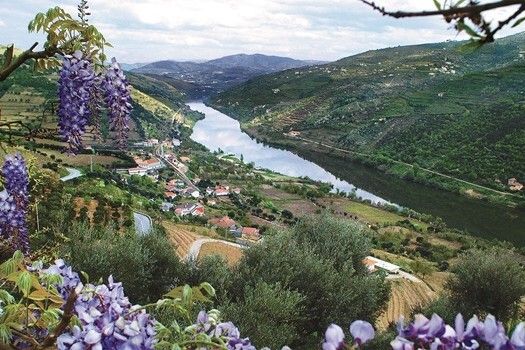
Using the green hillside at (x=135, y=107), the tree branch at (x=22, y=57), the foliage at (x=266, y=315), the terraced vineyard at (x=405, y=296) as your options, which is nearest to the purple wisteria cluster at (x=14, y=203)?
the tree branch at (x=22, y=57)

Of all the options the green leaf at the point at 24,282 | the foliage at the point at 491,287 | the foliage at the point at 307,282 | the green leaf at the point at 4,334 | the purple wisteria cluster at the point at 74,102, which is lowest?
the foliage at the point at 491,287

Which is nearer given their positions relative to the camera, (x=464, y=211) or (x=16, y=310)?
(x=16, y=310)

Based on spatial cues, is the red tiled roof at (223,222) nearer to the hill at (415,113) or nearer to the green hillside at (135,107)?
the green hillside at (135,107)

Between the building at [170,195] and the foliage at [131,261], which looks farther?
the building at [170,195]

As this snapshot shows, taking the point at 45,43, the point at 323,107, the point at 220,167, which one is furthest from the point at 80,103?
the point at 323,107

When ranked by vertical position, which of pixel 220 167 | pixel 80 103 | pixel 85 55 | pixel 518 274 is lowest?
pixel 220 167

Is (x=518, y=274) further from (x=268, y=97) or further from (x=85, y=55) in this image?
(x=268, y=97)

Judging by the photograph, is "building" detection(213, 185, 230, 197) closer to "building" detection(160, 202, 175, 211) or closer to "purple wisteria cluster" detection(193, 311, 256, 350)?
"building" detection(160, 202, 175, 211)

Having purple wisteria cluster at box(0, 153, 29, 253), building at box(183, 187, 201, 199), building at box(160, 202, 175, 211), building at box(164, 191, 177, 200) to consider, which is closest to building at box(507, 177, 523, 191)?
building at box(183, 187, 201, 199)
